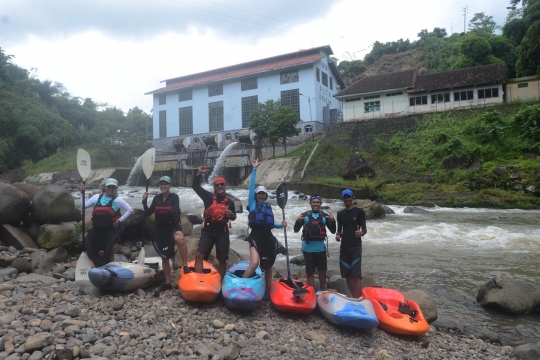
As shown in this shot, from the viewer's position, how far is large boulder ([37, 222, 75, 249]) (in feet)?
22.6

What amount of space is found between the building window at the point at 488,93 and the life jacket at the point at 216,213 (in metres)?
28.8

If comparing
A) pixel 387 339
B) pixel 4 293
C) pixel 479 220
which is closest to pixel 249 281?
pixel 387 339

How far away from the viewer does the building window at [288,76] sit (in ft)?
120

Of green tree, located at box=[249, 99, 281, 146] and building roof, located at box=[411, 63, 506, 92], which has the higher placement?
building roof, located at box=[411, 63, 506, 92]

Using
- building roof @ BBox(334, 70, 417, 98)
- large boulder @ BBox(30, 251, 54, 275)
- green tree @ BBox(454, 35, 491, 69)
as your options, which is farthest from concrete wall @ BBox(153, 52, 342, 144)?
large boulder @ BBox(30, 251, 54, 275)

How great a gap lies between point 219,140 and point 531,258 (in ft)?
113

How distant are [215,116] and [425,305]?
37988 mm

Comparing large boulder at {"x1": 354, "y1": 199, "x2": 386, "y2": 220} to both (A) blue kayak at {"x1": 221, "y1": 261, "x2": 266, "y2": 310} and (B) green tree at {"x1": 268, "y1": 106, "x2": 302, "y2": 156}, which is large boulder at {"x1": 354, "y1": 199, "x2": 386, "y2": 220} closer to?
(A) blue kayak at {"x1": 221, "y1": 261, "x2": 266, "y2": 310}

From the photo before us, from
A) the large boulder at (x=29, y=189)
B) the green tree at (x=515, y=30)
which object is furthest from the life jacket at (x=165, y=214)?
the green tree at (x=515, y=30)

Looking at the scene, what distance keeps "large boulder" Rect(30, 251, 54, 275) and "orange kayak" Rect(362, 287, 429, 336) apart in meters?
5.19

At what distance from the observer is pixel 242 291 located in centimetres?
455

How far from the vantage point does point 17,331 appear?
3.46 meters

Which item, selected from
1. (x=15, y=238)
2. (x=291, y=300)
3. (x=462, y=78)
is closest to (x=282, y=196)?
(x=291, y=300)

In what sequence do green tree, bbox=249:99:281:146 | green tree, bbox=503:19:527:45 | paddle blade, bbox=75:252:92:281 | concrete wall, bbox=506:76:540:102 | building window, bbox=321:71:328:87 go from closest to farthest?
paddle blade, bbox=75:252:92:281
concrete wall, bbox=506:76:540:102
green tree, bbox=503:19:527:45
green tree, bbox=249:99:281:146
building window, bbox=321:71:328:87
